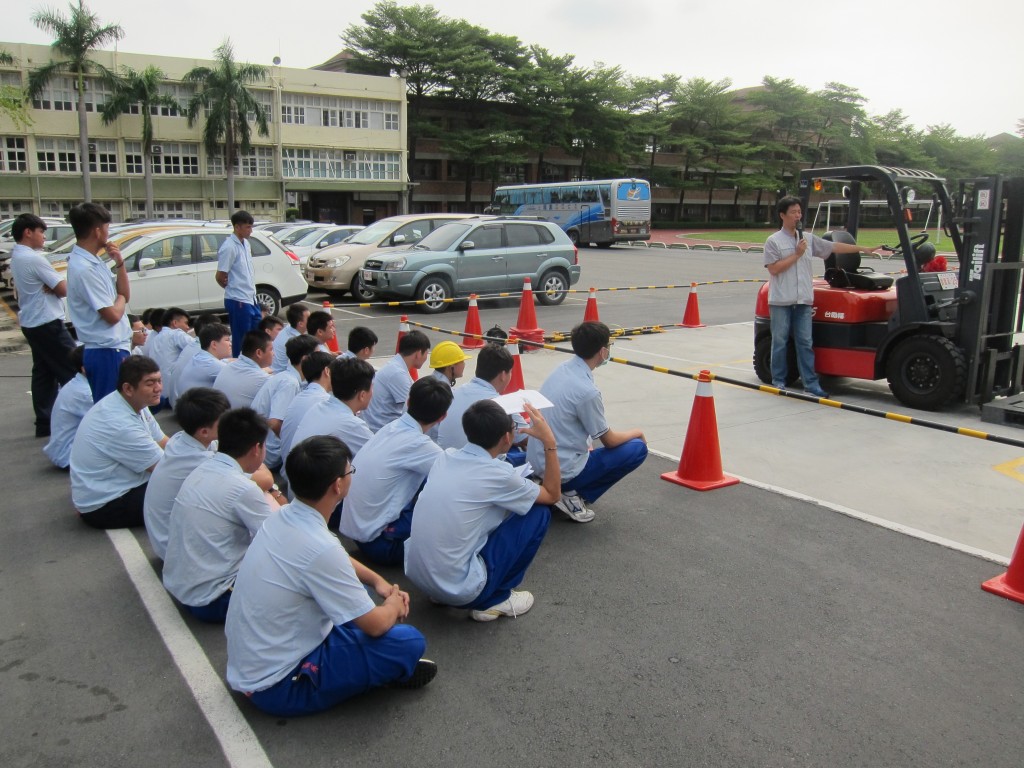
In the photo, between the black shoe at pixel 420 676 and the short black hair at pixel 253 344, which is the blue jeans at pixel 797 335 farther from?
the black shoe at pixel 420 676

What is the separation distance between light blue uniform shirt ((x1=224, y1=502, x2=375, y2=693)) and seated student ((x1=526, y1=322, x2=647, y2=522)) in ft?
7.24

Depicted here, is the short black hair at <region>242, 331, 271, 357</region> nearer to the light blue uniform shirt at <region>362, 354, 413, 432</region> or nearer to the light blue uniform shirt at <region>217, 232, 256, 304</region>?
the light blue uniform shirt at <region>362, 354, 413, 432</region>

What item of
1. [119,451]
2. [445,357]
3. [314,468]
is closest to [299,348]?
[445,357]

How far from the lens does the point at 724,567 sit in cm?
464

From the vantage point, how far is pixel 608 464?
5.12m

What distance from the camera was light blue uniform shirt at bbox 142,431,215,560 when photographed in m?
4.20

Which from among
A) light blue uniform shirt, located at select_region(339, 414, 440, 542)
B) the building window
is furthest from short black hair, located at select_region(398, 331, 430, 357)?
the building window

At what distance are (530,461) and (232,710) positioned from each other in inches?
94.0

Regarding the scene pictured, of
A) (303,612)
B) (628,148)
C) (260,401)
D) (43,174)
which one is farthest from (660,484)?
(628,148)

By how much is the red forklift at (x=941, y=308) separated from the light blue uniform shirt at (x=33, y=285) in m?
7.65

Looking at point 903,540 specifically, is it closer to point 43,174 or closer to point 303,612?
point 303,612

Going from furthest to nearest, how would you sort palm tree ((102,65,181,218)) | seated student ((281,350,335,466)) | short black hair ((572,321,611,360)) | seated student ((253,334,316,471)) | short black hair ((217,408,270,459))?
palm tree ((102,65,181,218)) < seated student ((253,334,316,471)) < seated student ((281,350,335,466)) < short black hair ((572,321,611,360)) < short black hair ((217,408,270,459))

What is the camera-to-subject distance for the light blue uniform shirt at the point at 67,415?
602cm

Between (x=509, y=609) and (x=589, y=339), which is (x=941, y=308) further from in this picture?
(x=509, y=609)
